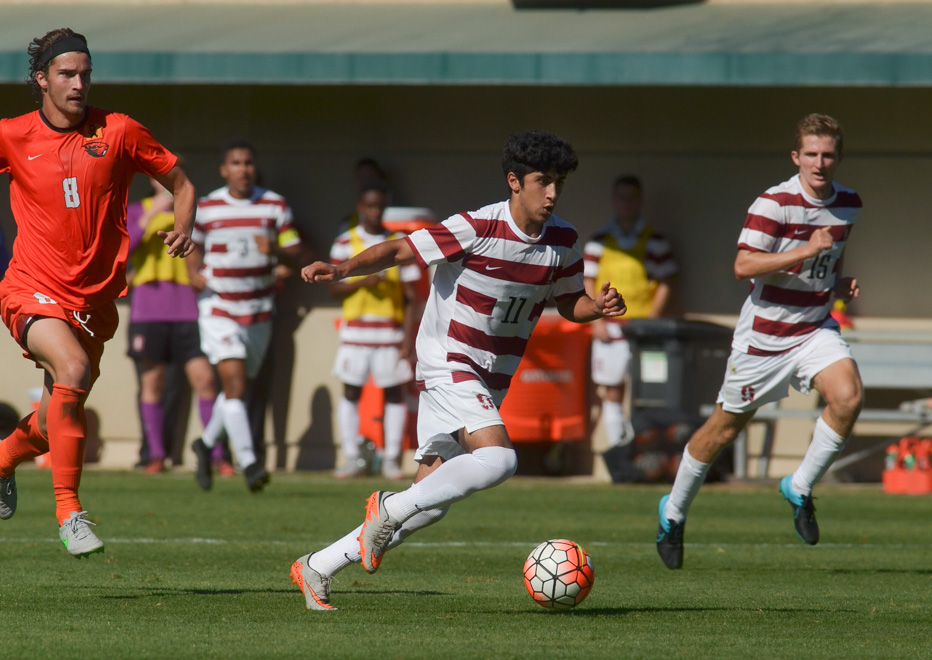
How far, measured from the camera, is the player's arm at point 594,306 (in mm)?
5953

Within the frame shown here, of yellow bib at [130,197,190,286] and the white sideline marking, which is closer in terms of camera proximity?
the white sideline marking

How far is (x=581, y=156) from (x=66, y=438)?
884 cm

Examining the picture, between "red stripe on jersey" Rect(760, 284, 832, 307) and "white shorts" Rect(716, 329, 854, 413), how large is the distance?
0.51ft

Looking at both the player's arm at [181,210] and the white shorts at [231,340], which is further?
the white shorts at [231,340]

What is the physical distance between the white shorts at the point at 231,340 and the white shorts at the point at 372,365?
3.17ft

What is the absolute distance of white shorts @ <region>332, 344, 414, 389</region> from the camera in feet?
44.7

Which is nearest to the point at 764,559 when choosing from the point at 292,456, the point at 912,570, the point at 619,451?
the point at 912,570

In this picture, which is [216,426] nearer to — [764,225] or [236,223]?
[236,223]

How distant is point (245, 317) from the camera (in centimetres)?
1277

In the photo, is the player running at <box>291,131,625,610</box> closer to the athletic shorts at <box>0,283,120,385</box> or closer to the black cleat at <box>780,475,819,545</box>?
the athletic shorts at <box>0,283,120,385</box>

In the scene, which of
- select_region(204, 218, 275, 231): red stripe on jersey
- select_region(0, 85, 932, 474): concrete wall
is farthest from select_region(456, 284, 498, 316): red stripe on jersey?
select_region(0, 85, 932, 474): concrete wall

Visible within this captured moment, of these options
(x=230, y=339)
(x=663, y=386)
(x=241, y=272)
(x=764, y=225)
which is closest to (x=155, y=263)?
(x=241, y=272)

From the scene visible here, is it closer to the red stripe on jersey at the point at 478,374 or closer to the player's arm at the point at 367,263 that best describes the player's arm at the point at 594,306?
the red stripe on jersey at the point at 478,374

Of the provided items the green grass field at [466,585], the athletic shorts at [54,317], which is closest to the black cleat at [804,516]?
the green grass field at [466,585]
